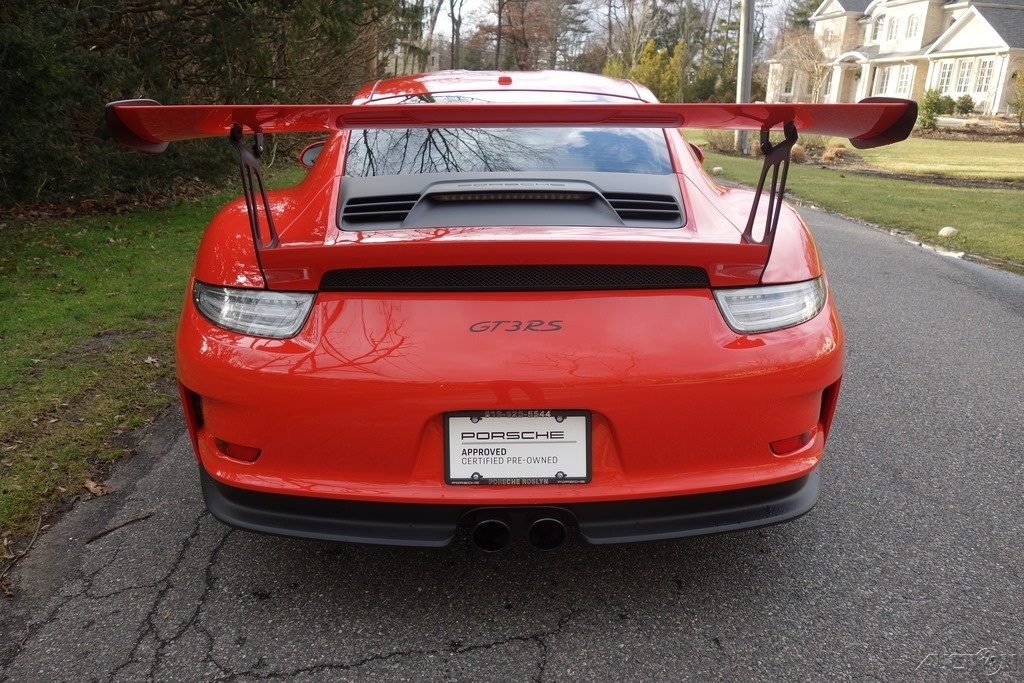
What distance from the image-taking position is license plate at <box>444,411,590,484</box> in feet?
6.05

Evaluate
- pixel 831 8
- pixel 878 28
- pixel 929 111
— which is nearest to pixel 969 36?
pixel 878 28

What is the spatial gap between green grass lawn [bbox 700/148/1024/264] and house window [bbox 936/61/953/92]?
106ft

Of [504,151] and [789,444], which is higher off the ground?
[504,151]

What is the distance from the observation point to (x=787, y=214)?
7.80 feet

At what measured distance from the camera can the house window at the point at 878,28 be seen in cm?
5066

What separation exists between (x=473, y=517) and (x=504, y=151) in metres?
1.30

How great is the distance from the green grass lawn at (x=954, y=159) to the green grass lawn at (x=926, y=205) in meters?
1.60

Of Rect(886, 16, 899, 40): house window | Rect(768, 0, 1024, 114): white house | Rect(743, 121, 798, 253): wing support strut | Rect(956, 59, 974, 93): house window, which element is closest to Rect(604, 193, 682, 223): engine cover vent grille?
Rect(743, 121, 798, 253): wing support strut

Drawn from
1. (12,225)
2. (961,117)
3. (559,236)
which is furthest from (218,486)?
(961,117)

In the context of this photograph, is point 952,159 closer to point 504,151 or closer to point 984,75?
point 984,75

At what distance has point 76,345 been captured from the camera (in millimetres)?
4465

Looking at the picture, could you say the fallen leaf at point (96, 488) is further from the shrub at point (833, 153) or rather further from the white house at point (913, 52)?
the white house at point (913, 52)

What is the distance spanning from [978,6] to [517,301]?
50.7 m

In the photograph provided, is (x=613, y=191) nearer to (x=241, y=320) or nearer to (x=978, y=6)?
(x=241, y=320)
